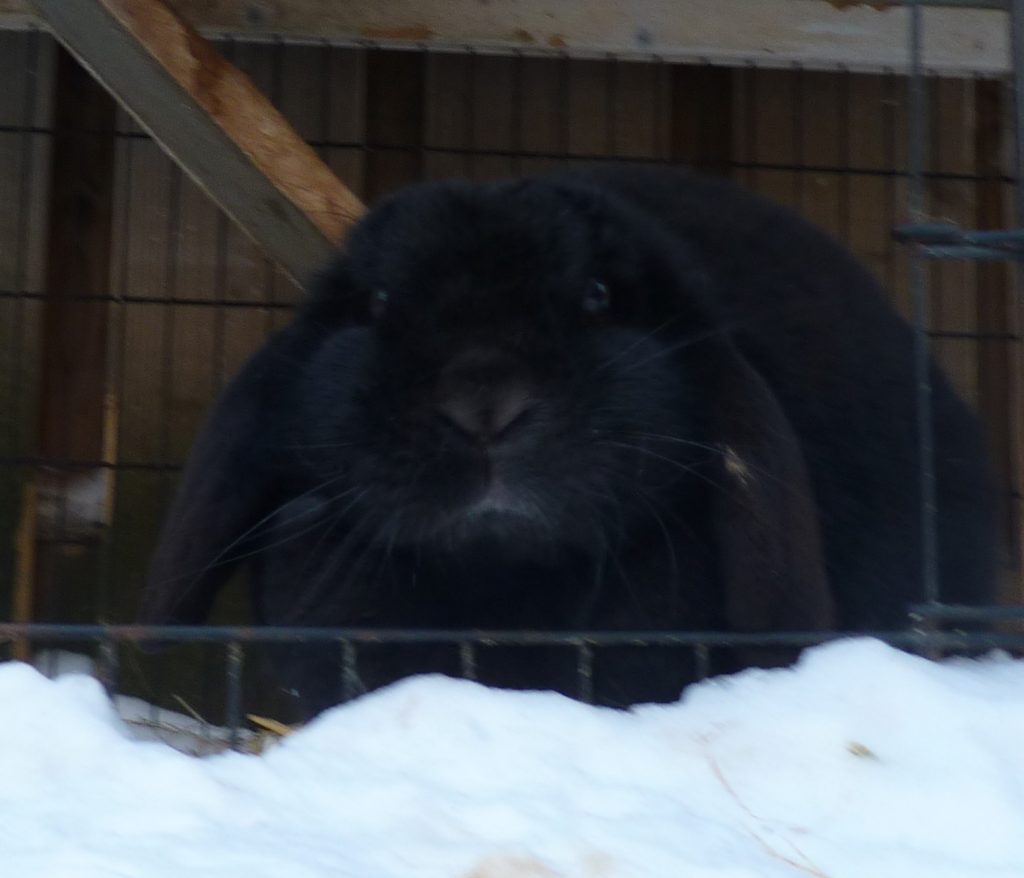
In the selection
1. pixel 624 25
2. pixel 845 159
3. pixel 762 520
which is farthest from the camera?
pixel 845 159

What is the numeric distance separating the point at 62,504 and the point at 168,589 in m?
1.75

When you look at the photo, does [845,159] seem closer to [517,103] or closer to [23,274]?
[517,103]

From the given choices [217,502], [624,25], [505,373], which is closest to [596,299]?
[505,373]

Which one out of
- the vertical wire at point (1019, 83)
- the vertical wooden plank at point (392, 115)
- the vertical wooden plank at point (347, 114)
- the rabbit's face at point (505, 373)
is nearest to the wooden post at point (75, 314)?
the vertical wooden plank at point (347, 114)

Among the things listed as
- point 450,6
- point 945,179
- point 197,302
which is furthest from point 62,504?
point 945,179

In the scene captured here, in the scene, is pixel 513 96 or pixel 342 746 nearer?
pixel 342 746

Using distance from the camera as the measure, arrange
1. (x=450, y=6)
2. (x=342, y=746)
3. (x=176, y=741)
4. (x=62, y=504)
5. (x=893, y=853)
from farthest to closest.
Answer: (x=62, y=504) < (x=450, y=6) < (x=176, y=741) < (x=342, y=746) < (x=893, y=853)

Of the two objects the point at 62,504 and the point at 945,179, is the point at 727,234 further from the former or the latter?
the point at 62,504

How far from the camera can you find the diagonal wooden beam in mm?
2703

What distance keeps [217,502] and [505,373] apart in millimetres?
577

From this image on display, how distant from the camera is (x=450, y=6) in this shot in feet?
10.7

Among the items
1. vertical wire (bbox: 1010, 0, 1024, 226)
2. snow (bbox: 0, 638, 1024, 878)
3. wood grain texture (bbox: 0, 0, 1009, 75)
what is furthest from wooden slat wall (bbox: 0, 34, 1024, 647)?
snow (bbox: 0, 638, 1024, 878)

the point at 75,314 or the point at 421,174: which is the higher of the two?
the point at 421,174

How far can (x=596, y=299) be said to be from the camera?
2.15 m
